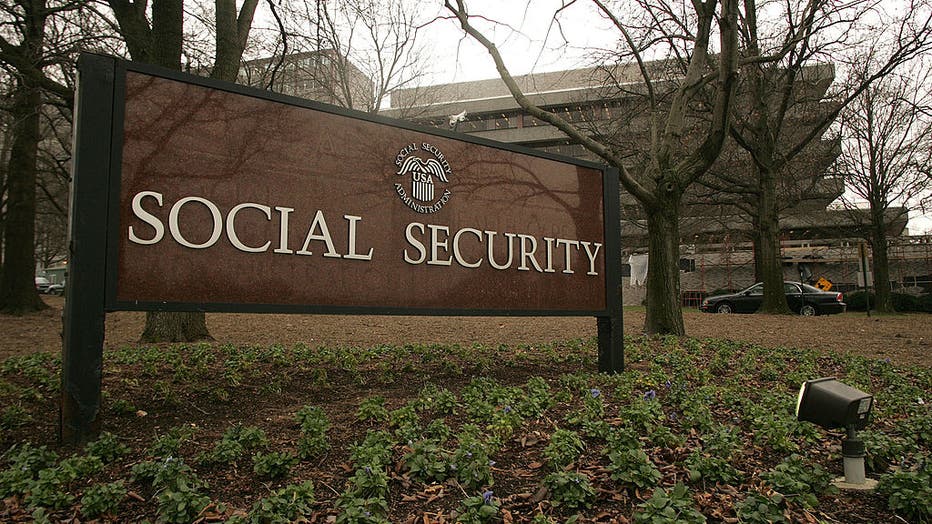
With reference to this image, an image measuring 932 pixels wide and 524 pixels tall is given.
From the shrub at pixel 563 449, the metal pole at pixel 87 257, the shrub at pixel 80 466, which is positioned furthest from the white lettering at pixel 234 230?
the shrub at pixel 563 449

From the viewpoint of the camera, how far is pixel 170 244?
3799 millimetres

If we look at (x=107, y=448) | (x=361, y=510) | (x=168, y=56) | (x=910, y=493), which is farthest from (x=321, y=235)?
(x=168, y=56)

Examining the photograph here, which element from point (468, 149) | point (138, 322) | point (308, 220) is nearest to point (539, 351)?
point (468, 149)

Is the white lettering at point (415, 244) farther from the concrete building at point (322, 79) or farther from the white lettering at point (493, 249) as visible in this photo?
the concrete building at point (322, 79)

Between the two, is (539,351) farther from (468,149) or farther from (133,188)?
(133,188)

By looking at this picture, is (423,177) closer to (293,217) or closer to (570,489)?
(293,217)

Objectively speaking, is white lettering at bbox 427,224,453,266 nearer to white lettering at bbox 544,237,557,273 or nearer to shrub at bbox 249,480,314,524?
white lettering at bbox 544,237,557,273

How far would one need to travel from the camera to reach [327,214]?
4.52 meters

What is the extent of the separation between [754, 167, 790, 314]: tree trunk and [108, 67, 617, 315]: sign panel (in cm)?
1500

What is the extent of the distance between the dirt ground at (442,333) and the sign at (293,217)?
12.7ft

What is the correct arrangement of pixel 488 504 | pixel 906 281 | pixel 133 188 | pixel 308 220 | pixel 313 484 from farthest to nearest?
pixel 906 281, pixel 308 220, pixel 133 188, pixel 313 484, pixel 488 504

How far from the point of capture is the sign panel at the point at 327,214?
3.76 m

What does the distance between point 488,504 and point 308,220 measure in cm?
260

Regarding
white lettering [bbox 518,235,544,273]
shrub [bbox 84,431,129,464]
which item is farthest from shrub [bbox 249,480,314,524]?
Answer: white lettering [bbox 518,235,544,273]
